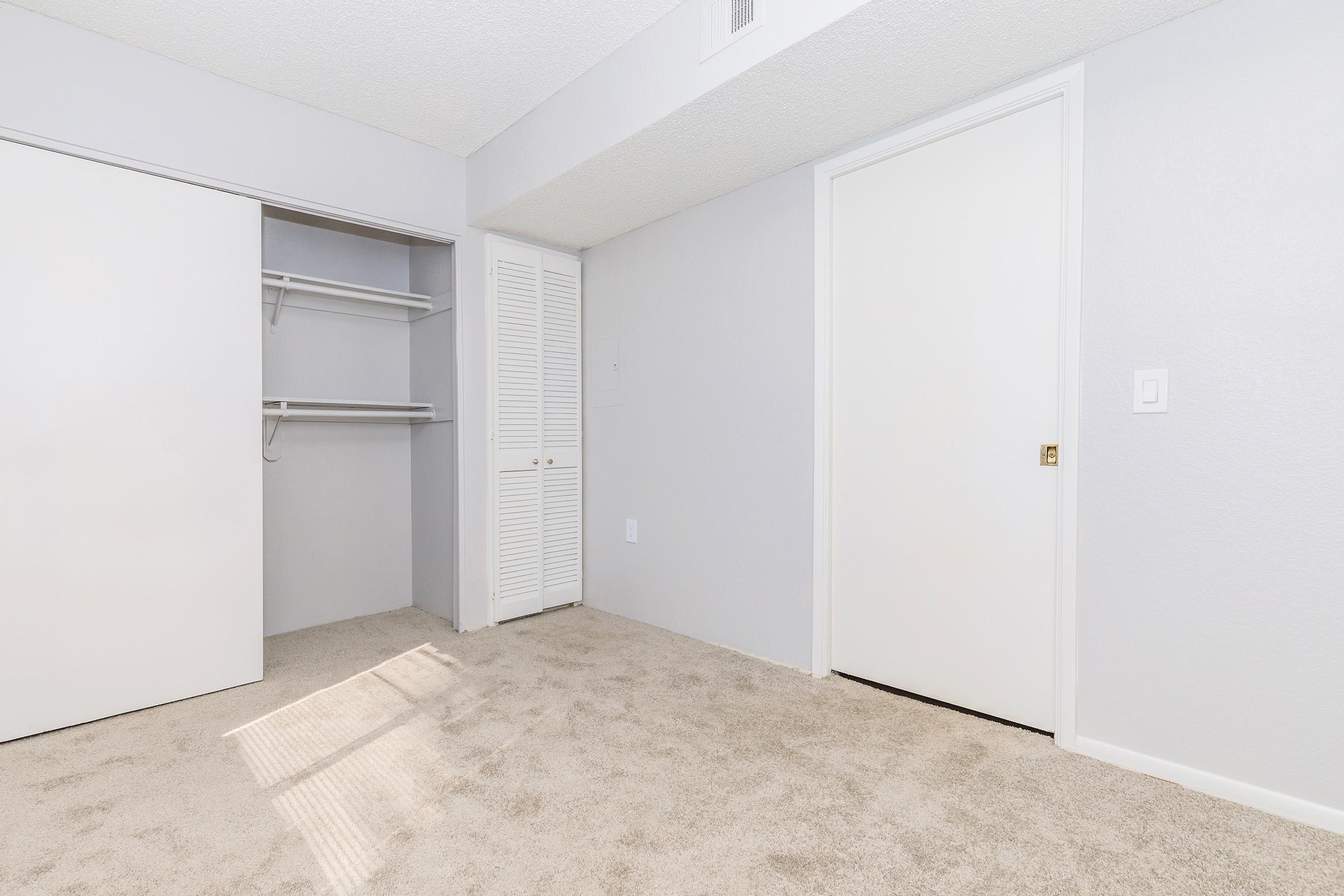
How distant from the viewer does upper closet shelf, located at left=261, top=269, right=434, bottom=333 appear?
2990 mm

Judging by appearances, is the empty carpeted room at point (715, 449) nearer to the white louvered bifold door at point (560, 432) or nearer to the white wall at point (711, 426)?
the white wall at point (711, 426)

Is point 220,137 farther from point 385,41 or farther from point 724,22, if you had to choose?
point 724,22

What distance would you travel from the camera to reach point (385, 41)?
240cm

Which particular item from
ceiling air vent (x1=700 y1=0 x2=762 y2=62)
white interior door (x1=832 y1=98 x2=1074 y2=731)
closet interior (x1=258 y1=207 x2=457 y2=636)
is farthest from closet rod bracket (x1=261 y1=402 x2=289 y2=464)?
white interior door (x1=832 y1=98 x2=1074 y2=731)

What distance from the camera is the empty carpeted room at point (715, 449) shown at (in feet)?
5.33

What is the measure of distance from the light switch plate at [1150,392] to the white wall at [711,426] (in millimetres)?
1135

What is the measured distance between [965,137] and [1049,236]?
490mm

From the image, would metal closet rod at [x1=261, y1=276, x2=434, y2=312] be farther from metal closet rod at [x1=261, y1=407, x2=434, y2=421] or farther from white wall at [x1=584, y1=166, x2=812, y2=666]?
white wall at [x1=584, y1=166, x2=812, y2=666]

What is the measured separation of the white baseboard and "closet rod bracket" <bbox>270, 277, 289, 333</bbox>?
3.62 metres

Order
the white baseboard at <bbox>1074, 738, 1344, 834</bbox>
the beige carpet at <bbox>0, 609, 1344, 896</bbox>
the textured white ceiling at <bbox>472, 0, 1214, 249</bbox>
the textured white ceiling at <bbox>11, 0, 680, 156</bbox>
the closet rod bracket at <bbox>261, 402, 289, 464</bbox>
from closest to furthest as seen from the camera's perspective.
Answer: the beige carpet at <bbox>0, 609, 1344, 896</bbox>
the white baseboard at <bbox>1074, 738, 1344, 834</bbox>
the textured white ceiling at <bbox>472, 0, 1214, 249</bbox>
the textured white ceiling at <bbox>11, 0, 680, 156</bbox>
the closet rod bracket at <bbox>261, 402, 289, 464</bbox>

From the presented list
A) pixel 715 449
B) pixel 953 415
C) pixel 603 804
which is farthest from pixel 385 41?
pixel 603 804

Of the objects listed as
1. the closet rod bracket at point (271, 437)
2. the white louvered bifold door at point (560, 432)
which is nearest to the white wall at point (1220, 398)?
the white louvered bifold door at point (560, 432)

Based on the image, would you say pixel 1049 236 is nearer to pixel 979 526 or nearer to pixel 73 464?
pixel 979 526

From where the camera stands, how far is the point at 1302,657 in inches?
64.4
